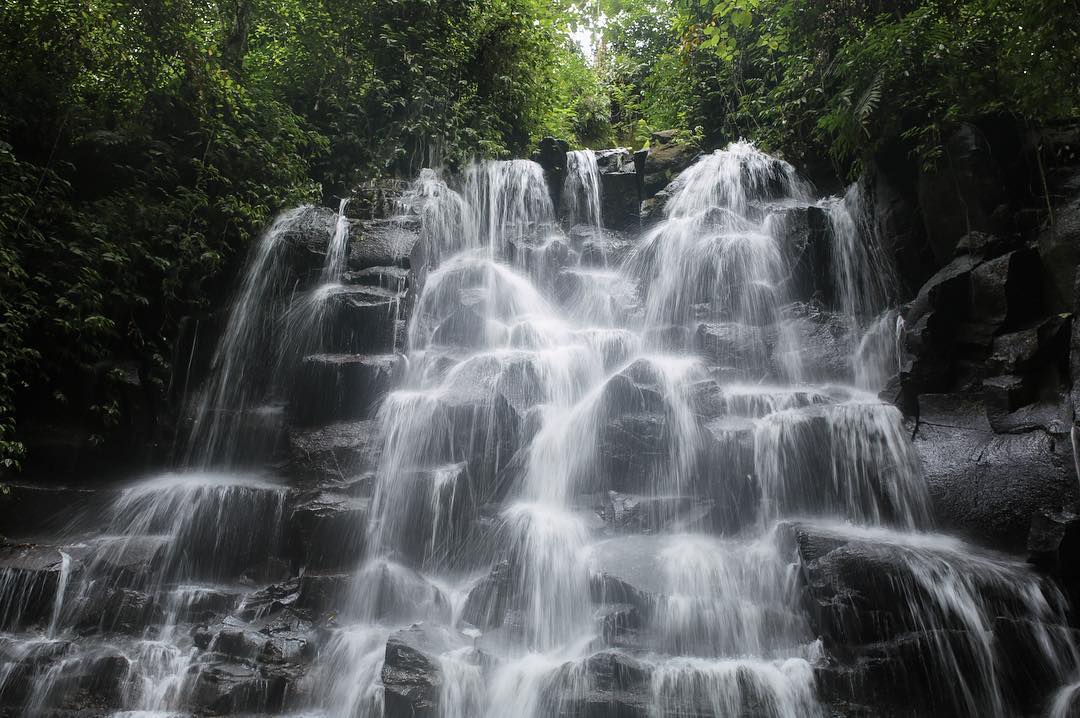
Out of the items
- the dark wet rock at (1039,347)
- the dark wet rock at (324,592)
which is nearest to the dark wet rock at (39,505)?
the dark wet rock at (324,592)

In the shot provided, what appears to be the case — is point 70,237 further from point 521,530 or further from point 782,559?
point 782,559

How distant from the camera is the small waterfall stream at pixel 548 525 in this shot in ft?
16.4

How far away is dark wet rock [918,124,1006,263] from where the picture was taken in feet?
25.8

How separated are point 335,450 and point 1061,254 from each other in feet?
27.9

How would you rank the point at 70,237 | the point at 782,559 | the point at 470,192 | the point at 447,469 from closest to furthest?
the point at 782,559, the point at 447,469, the point at 70,237, the point at 470,192

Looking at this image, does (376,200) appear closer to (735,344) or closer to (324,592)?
(735,344)

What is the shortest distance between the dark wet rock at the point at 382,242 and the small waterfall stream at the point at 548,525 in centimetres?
8

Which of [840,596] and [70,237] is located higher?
[70,237]

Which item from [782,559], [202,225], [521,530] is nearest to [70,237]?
[202,225]

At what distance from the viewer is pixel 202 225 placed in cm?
1012

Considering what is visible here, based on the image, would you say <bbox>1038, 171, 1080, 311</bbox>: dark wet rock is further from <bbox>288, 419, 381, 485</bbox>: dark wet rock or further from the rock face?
<bbox>288, 419, 381, 485</bbox>: dark wet rock

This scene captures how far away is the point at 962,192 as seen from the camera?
317 inches

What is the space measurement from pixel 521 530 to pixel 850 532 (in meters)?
3.35

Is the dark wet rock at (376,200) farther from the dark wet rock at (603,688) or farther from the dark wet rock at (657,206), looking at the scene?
the dark wet rock at (603,688)
